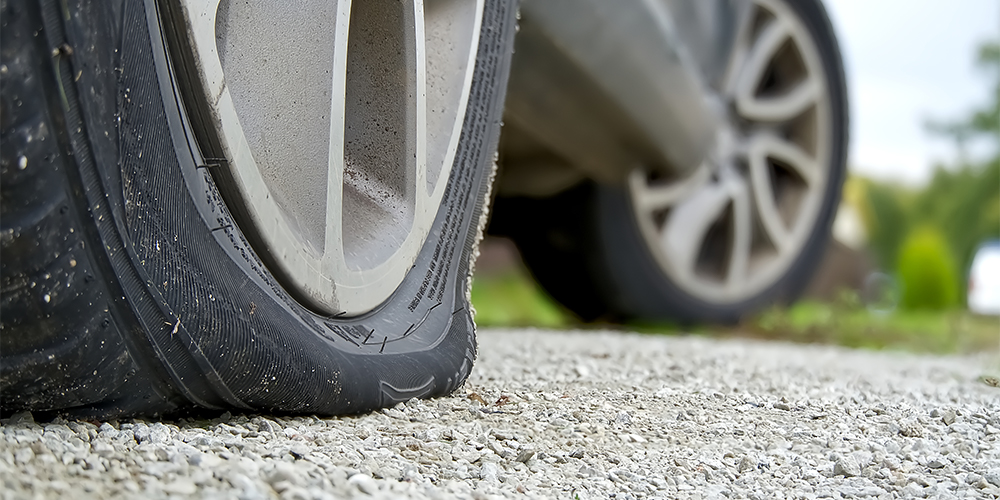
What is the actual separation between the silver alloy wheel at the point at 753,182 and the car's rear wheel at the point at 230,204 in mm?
1722

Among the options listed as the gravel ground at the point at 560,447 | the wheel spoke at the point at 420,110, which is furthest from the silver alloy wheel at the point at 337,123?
the gravel ground at the point at 560,447

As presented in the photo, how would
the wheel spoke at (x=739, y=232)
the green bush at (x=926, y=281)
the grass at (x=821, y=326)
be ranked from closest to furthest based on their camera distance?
the wheel spoke at (x=739, y=232)
the grass at (x=821, y=326)
the green bush at (x=926, y=281)

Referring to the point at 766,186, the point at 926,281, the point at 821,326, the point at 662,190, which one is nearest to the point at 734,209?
the point at 766,186

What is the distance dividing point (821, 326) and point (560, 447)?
3540mm

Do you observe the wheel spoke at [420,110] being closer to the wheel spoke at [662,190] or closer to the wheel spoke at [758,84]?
the wheel spoke at [662,190]

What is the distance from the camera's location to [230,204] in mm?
877

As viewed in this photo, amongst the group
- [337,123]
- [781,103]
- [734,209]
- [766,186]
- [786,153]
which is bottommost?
[337,123]

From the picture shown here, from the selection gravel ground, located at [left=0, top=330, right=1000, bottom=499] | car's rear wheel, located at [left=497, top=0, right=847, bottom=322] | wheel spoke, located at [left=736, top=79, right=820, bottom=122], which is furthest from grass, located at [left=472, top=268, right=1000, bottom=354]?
gravel ground, located at [left=0, top=330, right=1000, bottom=499]

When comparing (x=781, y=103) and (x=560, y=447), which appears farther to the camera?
(x=781, y=103)

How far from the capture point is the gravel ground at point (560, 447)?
740 millimetres

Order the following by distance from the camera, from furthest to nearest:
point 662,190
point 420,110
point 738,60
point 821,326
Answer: point 821,326 → point 738,60 → point 662,190 → point 420,110

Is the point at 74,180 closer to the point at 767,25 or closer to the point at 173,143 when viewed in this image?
the point at 173,143

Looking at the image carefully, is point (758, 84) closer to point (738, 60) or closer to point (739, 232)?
point (738, 60)

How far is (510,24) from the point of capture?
1.33 m
